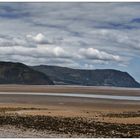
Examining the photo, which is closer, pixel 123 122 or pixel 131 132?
pixel 131 132

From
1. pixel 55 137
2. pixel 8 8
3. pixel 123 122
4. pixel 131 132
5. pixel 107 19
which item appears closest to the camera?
pixel 55 137

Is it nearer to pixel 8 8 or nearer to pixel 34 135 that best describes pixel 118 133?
pixel 34 135

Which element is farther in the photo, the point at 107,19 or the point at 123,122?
the point at 107,19

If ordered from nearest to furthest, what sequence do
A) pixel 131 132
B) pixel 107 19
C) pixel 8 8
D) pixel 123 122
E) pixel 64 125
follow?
pixel 131 132 → pixel 64 125 → pixel 123 122 → pixel 8 8 → pixel 107 19

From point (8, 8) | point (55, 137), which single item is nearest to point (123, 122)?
point (55, 137)

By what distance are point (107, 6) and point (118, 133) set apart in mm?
11609

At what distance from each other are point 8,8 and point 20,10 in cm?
104

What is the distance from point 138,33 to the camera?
126 ft

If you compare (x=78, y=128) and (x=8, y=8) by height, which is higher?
(x=8, y=8)

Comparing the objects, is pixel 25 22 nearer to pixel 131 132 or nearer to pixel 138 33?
pixel 138 33

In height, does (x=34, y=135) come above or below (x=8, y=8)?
below

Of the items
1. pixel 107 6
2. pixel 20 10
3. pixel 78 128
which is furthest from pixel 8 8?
pixel 78 128


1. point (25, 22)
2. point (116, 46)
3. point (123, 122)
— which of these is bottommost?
point (123, 122)

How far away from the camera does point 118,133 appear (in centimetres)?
2595
